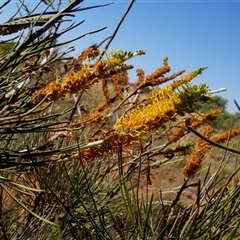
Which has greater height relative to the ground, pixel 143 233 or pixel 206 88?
pixel 206 88

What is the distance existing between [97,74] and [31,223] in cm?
81

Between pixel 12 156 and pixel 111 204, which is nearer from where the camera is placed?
pixel 12 156

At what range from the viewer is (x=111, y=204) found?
143 centimetres

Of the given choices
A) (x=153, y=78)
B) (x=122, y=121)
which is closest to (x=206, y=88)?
(x=122, y=121)

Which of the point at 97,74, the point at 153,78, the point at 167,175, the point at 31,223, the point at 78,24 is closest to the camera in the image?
the point at 78,24

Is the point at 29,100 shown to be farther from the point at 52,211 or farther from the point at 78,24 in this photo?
the point at 52,211

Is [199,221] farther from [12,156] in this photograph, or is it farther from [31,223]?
[31,223]

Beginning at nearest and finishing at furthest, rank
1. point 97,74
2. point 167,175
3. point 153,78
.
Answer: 1. point 97,74
2. point 153,78
3. point 167,175

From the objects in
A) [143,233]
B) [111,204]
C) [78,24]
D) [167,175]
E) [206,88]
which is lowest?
[167,175]

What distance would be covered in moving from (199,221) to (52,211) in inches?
32.2

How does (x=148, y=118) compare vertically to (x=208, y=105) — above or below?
above

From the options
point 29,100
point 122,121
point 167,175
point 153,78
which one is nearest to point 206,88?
point 122,121

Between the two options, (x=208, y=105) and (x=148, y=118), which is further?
(x=208, y=105)

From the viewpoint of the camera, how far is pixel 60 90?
0.67 m
